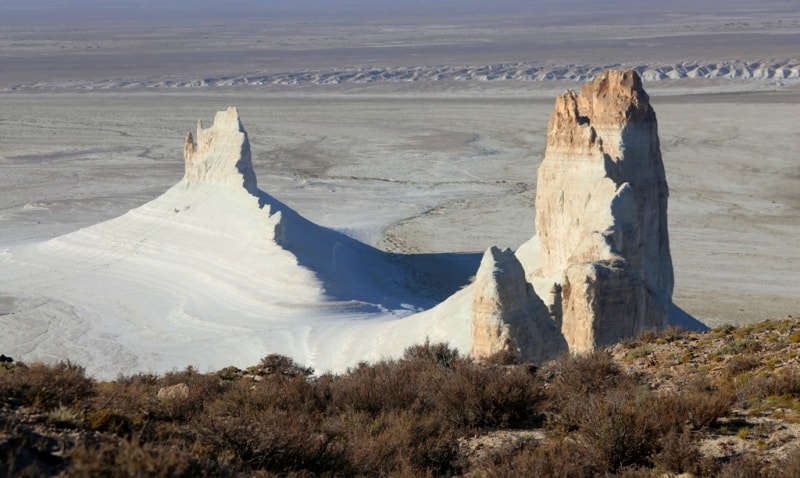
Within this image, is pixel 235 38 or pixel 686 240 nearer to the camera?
pixel 686 240

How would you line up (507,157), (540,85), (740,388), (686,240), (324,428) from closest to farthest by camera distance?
(324,428)
(740,388)
(686,240)
(507,157)
(540,85)

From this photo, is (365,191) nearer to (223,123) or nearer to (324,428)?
(223,123)

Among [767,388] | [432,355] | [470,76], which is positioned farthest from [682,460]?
[470,76]

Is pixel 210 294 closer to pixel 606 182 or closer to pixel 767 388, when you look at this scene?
pixel 606 182

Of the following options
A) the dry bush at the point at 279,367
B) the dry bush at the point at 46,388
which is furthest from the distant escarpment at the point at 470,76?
the dry bush at the point at 46,388

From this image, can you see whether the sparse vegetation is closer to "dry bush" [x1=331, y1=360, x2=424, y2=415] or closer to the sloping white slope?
"dry bush" [x1=331, y1=360, x2=424, y2=415]

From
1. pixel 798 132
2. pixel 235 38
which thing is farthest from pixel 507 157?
pixel 235 38
